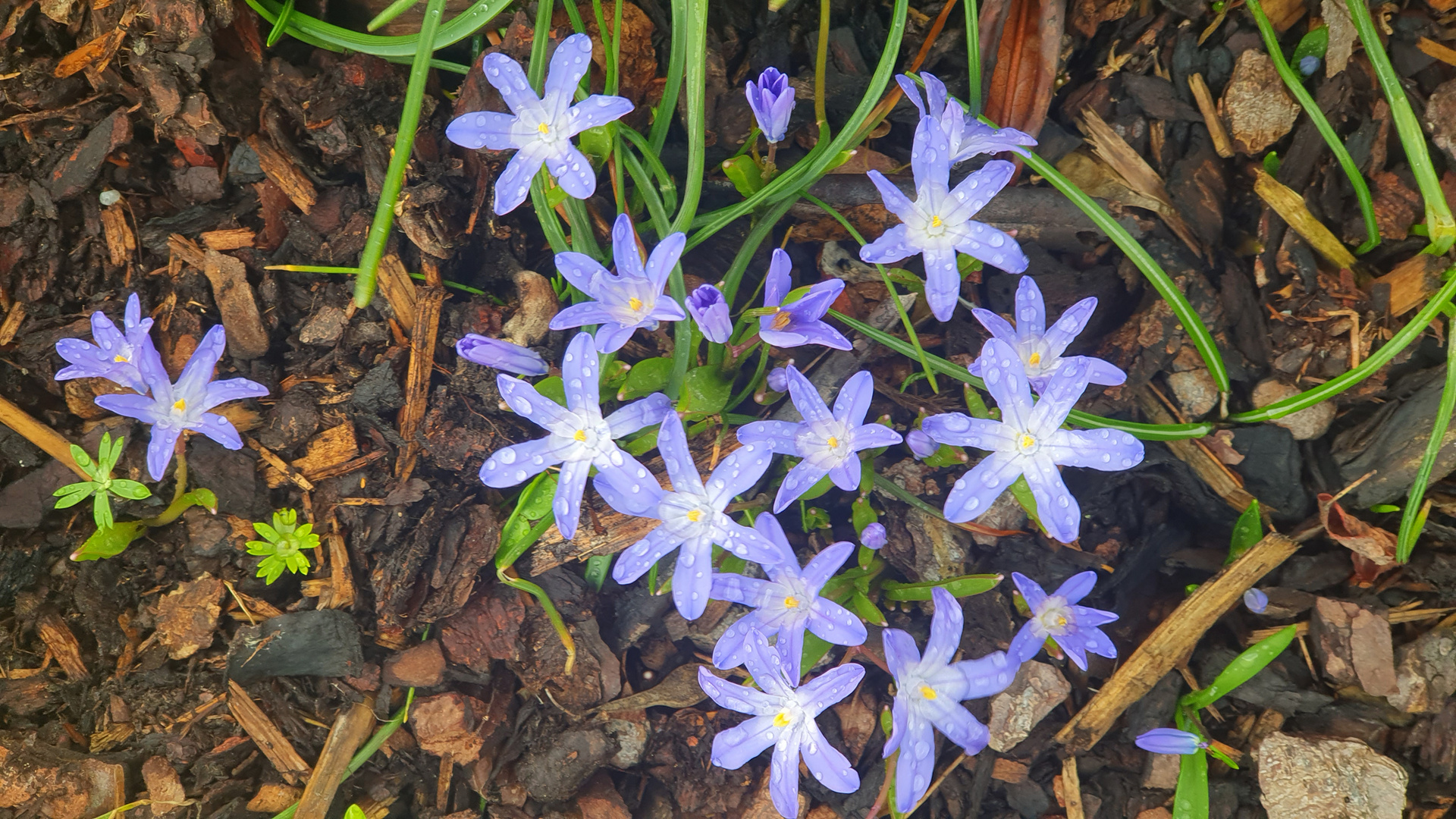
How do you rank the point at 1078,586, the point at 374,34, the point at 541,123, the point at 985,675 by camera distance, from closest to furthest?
the point at 541,123
the point at 985,675
the point at 1078,586
the point at 374,34

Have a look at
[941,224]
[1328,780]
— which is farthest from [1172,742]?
[941,224]

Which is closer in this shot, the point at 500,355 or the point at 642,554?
the point at 642,554

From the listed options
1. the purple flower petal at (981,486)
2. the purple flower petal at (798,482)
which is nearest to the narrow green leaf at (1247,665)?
the purple flower petal at (981,486)

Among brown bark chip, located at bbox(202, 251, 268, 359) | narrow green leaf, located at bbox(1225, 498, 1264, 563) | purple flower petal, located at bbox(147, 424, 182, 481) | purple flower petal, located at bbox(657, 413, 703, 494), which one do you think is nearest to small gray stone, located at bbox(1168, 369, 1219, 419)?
narrow green leaf, located at bbox(1225, 498, 1264, 563)

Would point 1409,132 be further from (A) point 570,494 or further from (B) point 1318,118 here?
(A) point 570,494

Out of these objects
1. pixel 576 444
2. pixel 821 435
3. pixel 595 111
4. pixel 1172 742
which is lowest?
pixel 1172 742

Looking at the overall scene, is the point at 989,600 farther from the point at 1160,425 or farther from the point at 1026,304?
the point at 1026,304
